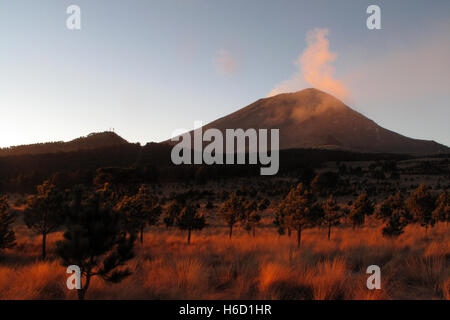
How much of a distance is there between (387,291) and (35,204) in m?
19.7

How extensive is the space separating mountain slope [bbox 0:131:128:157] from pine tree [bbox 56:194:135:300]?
389ft

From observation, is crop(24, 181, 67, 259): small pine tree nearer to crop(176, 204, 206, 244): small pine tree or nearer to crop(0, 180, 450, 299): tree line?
crop(0, 180, 450, 299): tree line

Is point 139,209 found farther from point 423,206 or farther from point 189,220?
point 423,206

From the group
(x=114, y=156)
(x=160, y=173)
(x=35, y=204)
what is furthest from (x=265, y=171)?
(x=35, y=204)

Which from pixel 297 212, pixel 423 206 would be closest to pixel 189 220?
pixel 297 212

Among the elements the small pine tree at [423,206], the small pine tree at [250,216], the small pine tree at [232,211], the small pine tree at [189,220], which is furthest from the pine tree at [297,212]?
the small pine tree at [423,206]

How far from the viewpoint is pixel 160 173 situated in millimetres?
80812

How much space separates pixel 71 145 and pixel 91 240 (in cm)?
13810

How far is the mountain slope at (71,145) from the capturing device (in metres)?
104

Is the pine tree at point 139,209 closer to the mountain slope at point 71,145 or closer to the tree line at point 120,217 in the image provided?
the tree line at point 120,217

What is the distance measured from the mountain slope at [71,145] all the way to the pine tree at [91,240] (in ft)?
389

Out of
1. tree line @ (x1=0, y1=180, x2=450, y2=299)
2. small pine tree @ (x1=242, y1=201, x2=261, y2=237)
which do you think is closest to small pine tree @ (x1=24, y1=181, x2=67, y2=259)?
tree line @ (x1=0, y1=180, x2=450, y2=299)

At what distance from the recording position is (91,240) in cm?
436
